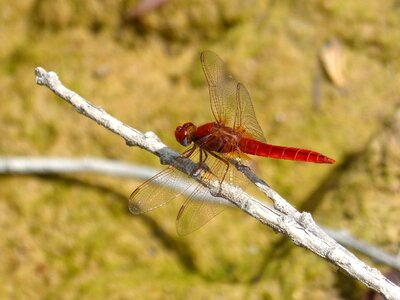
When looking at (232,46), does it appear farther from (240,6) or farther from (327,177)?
(327,177)

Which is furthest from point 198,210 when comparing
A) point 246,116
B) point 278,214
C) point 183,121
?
point 183,121

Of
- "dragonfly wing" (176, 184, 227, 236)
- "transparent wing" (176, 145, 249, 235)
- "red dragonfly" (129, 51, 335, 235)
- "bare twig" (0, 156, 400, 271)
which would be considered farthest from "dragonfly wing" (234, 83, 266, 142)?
"bare twig" (0, 156, 400, 271)

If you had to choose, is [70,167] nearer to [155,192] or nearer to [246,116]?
[155,192]

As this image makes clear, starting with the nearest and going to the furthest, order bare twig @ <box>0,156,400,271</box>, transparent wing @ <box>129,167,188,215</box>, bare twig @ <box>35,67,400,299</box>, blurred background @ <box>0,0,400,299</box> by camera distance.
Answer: bare twig @ <box>35,67,400,299</box>
transparent wing @ <box>129,167,188,215</box>
blurred background @ <box>0,0,400,299</box>
bare twig @ <box>0,156,400,271</box>

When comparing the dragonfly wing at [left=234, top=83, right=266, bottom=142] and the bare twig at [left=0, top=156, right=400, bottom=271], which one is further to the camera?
the bare twig at [left=0, top=156, right=400, bottom=271]

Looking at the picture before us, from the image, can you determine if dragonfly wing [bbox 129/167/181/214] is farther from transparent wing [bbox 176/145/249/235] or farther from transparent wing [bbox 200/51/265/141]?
transparent wing [bbox 200/51/265/141]

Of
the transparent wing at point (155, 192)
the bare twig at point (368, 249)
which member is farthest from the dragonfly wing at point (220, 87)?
the bare twig at point (368, 249)
